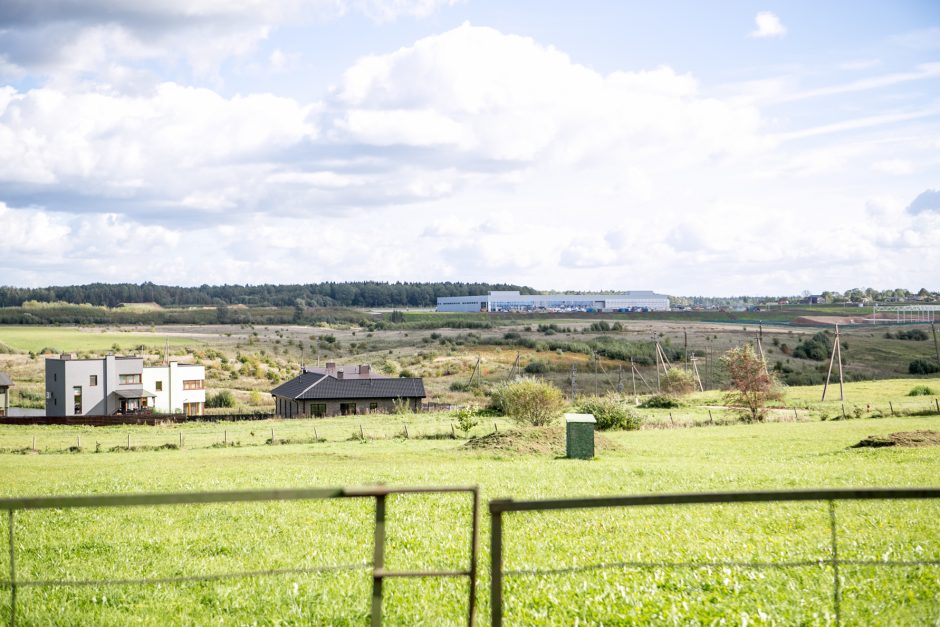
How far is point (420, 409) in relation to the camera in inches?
2596

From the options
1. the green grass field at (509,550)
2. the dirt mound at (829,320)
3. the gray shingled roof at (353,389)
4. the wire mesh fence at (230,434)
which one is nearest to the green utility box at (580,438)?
the green grass field at (509,550)

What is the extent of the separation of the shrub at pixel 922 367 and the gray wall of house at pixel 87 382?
85558 millimetres

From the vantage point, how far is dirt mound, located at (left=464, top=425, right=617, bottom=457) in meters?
30.6

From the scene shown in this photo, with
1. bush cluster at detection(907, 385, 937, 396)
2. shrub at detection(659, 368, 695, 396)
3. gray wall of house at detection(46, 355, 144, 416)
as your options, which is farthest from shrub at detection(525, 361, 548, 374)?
gray wall of house at detection(46, 355, 144, 416)

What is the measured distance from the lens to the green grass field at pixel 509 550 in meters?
7.45

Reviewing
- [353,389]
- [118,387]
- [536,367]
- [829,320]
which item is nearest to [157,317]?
[118,387]

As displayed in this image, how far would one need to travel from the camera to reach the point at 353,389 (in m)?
71.5

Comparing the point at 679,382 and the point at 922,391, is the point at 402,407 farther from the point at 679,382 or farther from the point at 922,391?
the point at 922,391

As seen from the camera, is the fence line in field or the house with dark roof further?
the house with dark roof

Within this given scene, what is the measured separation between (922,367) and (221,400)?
78.6m

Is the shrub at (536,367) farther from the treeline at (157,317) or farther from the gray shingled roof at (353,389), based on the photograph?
the treeline at (157,317)

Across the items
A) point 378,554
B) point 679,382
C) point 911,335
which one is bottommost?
point 679,382

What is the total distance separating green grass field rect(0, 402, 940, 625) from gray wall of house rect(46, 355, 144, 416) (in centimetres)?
5998

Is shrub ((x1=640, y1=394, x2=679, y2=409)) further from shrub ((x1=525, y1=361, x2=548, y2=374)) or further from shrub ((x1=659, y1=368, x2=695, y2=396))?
shrub ((x1=525, y1=361, x2=548, y2=374))
